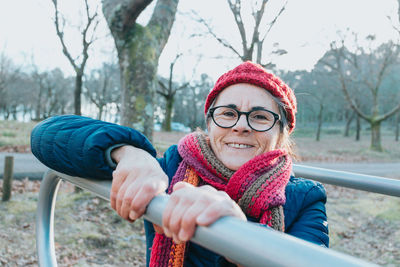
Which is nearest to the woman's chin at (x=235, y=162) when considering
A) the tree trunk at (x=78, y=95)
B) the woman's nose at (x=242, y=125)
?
the woman's nose at (x=242, y=125)

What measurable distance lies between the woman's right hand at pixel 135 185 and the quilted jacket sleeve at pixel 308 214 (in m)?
0.74

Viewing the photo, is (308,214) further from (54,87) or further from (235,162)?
(54,87)

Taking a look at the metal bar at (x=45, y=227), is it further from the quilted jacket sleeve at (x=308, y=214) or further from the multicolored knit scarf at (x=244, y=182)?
the quilted jacket sleeve at (x=308, y=214)

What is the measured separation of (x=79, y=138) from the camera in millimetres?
1087

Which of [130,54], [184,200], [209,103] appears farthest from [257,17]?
[184,200]

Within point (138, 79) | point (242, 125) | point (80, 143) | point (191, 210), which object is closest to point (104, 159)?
point (80, 143)

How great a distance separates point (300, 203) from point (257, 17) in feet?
20.1

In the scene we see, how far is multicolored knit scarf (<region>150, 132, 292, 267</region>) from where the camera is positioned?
4.18ft

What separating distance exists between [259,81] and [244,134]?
256 mm

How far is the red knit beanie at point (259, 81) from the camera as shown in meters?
1.50

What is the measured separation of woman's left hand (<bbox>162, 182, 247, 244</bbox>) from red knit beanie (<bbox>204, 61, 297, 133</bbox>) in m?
0.89

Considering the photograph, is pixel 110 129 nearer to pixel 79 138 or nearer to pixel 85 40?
pixel 79 138

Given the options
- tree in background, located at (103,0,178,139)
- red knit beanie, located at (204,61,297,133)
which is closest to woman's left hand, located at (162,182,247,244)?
red knit beanie, located at (204,61,297,133)

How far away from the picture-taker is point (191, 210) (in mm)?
658
